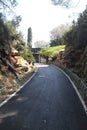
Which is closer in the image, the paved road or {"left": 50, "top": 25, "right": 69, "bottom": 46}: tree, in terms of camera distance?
the paved road

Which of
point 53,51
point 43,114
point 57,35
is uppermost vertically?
point 57,35

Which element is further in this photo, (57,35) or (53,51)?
(57,35)

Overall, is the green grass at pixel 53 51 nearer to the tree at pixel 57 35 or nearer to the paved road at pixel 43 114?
→ the tree at pixel 57 35

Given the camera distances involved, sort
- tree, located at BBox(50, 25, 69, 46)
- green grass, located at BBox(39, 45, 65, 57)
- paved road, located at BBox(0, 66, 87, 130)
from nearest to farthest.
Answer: paved road, located at BBox(0, 66, 87, 130), green grass, located at BBox(39, 45, 65, 57), tree, located at BBox(50, 25, 69, 46)

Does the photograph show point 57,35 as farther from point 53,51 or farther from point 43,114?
point 43,114

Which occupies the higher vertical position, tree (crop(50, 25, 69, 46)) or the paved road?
tree (crop(50, 25, 69, 46))

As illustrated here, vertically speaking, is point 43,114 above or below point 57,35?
below

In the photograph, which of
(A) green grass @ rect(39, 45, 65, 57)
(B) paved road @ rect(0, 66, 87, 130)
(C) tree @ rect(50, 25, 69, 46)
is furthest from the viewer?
(C) tree @ rect(50, 25, 69, 46)

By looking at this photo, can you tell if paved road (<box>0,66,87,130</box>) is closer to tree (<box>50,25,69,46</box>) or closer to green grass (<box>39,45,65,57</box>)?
green grass (<box>39,45,65,57</box>)

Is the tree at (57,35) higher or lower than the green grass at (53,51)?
higher

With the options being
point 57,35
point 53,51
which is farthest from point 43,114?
point 57,35

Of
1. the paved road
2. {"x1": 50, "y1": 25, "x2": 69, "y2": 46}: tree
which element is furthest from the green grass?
the paved road

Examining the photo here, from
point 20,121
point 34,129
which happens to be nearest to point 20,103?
point 20,121

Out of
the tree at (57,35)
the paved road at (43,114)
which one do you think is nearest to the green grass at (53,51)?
the tree at (57,35)
